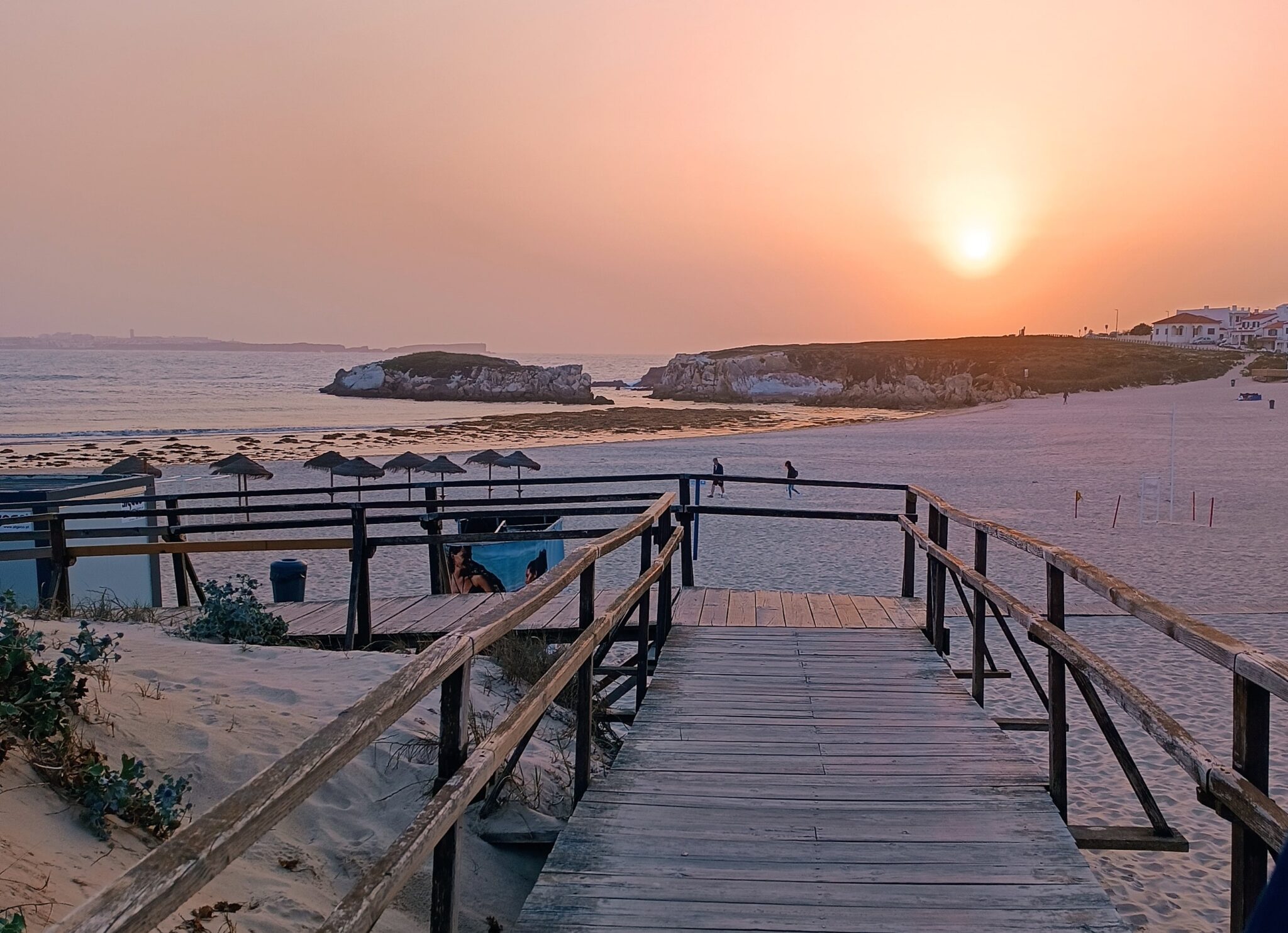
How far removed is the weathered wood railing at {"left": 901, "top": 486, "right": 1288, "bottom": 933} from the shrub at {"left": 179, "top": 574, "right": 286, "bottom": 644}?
4701 millimetres

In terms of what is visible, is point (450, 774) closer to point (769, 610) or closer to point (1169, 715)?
point (1169, 715)

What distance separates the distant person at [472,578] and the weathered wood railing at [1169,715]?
236 inches

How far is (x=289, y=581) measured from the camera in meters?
9.99

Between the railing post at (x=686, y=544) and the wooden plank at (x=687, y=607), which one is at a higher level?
the railing post at (x=686, y=544)

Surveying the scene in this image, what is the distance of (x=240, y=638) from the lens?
7.02 meters

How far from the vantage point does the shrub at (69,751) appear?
11.2 ft

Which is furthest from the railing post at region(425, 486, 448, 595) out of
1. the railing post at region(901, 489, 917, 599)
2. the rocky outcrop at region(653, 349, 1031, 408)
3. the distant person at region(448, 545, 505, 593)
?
the rocky outcrop at region(653, 349, 1031, 408)

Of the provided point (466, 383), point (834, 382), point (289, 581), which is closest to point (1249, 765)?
point (289, 581)

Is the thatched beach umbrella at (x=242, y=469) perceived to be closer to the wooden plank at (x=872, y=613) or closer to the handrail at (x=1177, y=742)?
the wooden plank at (x=872, y=613)

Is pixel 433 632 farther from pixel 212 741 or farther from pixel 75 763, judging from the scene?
pixel 75 763

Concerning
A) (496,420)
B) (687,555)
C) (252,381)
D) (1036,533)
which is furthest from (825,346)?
(687,555)

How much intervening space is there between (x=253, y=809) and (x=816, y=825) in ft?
8.85

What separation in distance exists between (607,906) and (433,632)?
4.27 meters

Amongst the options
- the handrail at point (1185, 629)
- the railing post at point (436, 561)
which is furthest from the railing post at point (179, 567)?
the handrail at point (1185, 629)
